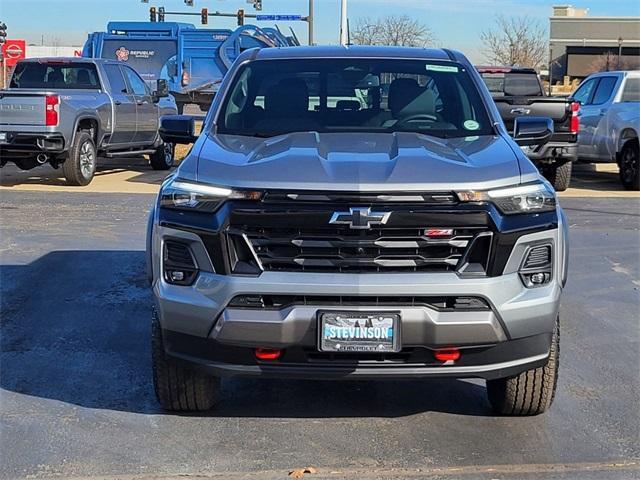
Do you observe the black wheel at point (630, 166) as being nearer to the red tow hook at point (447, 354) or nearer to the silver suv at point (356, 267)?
the silver suv at point (356, 267)

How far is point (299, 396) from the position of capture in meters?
4.96

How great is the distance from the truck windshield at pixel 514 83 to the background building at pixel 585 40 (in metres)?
63.6

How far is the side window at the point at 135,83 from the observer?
51.3 ft

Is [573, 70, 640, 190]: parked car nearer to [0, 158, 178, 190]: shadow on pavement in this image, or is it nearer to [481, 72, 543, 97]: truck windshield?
[481, 72, 543, 97]: truck windshield


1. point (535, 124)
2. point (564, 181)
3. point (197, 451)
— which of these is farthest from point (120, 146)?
point (197, 451)

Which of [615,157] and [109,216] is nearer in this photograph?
[109,216]

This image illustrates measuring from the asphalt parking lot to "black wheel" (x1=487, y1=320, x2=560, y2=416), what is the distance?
0.26 ft

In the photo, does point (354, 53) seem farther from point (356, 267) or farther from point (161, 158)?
point (161, 158)

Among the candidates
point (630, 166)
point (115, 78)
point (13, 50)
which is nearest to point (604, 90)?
point (630, 166)

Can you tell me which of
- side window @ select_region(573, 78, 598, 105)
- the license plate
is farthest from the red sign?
the license plate

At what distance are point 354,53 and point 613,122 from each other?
9.67m

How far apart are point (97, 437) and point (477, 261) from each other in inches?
77.9

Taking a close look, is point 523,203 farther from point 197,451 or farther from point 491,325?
point 197,451

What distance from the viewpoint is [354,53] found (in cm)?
585
